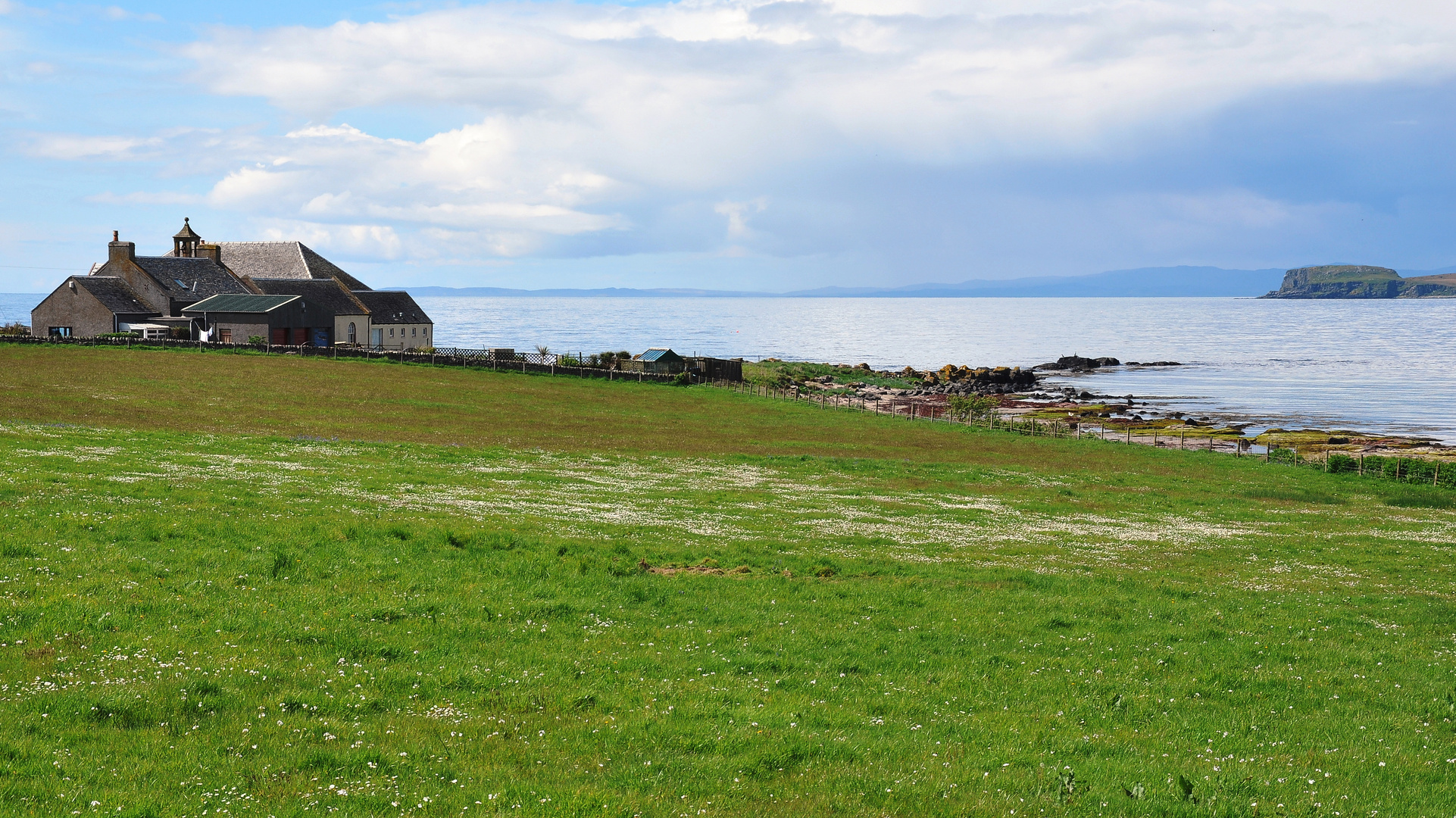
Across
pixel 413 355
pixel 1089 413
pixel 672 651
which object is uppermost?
pixel 413 355

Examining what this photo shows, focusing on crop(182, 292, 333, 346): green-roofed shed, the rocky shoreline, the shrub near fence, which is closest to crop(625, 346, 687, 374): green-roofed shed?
the shrub near fence

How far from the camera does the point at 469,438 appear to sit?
46.2 meters

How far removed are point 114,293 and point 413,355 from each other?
34.5 metres

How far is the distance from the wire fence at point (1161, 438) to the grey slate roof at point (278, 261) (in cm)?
5407

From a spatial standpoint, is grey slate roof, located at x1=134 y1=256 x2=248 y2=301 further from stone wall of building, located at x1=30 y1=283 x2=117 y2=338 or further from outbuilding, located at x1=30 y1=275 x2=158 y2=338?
stone wall of building, located at x1=30 y1=283 x2=117 y2=338

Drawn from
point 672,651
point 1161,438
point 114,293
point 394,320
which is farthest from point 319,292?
point 672,651

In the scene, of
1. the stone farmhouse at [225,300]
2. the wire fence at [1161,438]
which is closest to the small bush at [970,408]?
the wire fence at [1161,438]

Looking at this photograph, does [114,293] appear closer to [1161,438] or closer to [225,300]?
[225,300]

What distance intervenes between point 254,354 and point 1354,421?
102 meters

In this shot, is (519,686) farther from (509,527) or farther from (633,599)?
(509,527)

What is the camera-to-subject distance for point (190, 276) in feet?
341

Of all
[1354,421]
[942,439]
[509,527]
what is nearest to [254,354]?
[942,439]

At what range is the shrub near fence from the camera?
290 feet

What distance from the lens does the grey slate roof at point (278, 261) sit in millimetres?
114438
